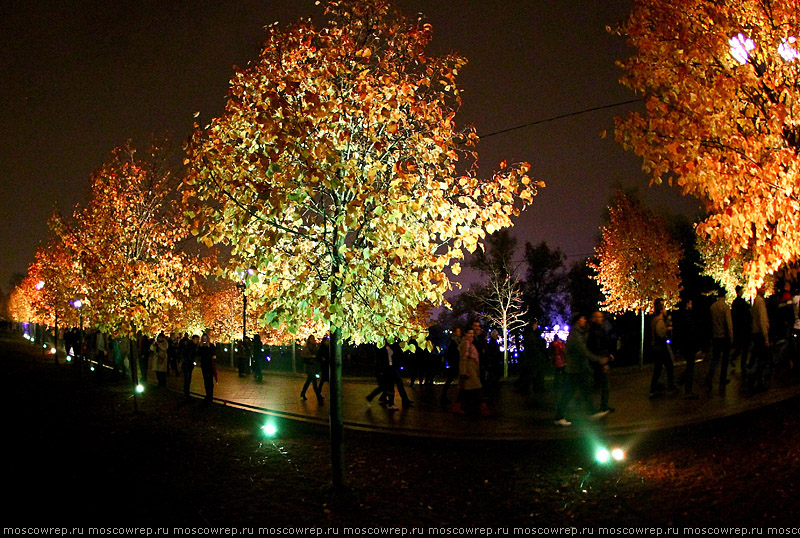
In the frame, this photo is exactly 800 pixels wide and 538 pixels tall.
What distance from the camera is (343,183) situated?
6.21m

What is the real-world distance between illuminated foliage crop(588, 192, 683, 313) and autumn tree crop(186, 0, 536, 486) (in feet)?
72.2

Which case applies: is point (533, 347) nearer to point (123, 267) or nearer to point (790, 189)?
point (790, 189)

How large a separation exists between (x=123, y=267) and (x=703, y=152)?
12932mm

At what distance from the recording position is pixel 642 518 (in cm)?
575

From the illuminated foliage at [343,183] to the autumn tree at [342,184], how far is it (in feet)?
0.06

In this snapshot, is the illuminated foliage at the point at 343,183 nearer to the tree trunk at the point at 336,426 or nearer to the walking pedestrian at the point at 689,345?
the tree trunk at the point at 336,426

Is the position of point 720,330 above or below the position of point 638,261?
below

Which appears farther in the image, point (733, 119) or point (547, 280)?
point (547, 280)

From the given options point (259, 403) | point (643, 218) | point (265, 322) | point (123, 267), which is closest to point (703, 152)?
point (265, 322)

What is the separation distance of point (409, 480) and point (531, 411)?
4826 mm

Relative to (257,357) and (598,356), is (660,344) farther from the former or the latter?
(257,357)

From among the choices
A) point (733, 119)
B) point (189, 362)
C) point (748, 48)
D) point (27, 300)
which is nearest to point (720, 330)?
point (733, 119)

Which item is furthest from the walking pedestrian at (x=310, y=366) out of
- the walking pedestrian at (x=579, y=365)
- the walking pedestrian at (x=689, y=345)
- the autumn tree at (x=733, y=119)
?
the autumn tree at (x=733, y=119)

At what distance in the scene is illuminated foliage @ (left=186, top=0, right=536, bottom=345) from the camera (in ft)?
19.7
